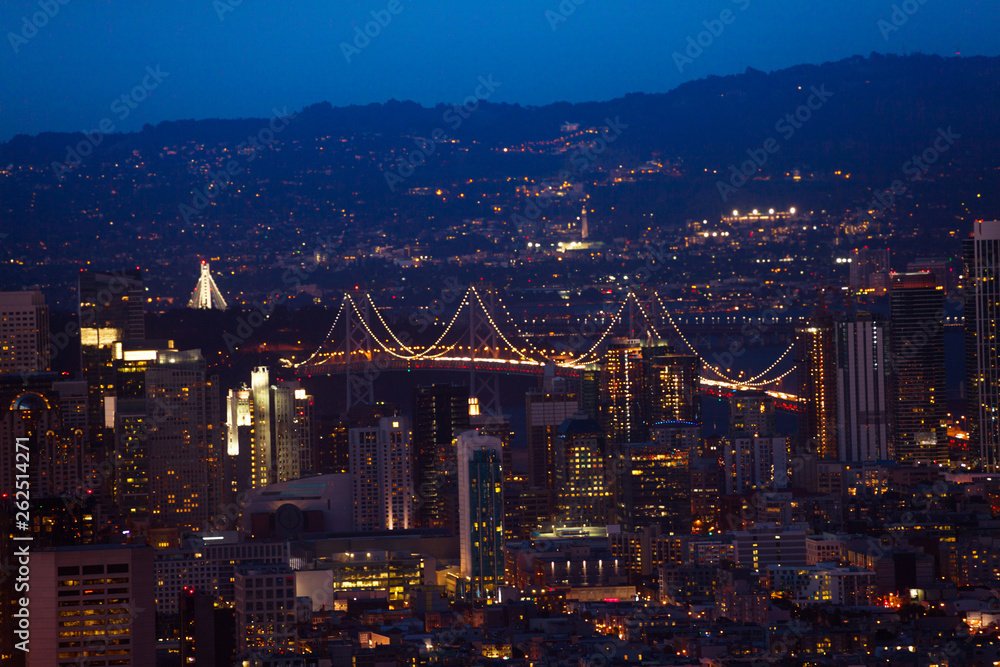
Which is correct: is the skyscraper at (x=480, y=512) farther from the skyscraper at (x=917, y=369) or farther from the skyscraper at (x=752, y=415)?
the skyscraper at (x=917, y=369)

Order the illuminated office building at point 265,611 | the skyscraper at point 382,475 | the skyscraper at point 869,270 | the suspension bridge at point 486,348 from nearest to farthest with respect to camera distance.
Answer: the illuminated office building at point 265,611
the skyscraper at point 382,475
the suspension bridge at point 486,348
the skyscraper at point 869,270

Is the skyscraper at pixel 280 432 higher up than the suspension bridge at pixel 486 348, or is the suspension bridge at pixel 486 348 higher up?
the suspension bridge at pixel 486 348

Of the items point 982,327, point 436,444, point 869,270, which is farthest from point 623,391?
point 869,270

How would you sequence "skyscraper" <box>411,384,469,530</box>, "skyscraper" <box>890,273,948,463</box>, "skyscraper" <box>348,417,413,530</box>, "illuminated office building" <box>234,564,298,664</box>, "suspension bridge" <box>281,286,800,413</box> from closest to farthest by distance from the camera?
"illuminated office building" <box>234,564,298,664</box>, "skyscraper" <box>411,384,469,530</box>, "skyscraper" <box>348,417,413,530</box>, "skyscraper" <box>890,273,948,463</box>, "suspension bridge" <box>281,286,800,413</box>

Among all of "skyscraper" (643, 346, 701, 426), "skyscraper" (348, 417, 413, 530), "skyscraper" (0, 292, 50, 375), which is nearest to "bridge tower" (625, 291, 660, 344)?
"skyscraper" (643, 346, 701, 426)

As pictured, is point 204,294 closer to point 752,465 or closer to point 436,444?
point 436,444

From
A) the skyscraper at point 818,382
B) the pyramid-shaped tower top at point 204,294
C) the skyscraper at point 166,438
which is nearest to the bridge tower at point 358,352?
the pyramid-shaped tower top at point 204,294

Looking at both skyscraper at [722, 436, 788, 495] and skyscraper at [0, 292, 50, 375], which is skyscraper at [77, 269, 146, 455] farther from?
skyscraper at [722, 436, 788, 495]
